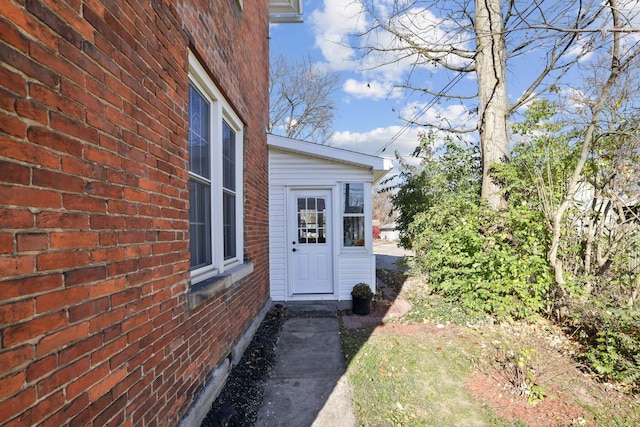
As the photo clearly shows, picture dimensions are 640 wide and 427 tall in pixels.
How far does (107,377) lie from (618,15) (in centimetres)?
663

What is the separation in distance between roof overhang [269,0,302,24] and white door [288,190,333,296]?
4268mm

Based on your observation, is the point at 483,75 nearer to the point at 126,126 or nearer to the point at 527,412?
the point at 527,412

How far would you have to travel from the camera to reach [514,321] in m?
4.79

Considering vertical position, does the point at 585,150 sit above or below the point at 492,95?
below

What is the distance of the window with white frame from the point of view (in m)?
2.71

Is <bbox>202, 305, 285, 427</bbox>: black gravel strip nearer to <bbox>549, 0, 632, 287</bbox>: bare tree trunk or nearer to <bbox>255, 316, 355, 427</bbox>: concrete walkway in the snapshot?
<bbox>255, 316, 355, 427</bbox>: concrete walkway

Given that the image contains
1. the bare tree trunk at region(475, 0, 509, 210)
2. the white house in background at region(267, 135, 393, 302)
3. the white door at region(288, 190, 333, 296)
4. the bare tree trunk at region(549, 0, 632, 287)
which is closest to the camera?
the bare tree trunk at region(549, 0, 632, 287)

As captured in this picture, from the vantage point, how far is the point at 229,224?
380cm

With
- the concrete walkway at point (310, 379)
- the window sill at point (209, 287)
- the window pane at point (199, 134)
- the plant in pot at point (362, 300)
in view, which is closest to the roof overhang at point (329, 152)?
the plant in pot at point (362, 300)

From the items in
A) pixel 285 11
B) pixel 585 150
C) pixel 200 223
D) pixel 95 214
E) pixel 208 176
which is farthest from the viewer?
pixel 285 11

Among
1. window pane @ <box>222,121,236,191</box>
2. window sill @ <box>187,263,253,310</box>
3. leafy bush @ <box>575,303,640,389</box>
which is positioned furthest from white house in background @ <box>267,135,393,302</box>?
leafy bush @ <box>575,303,640,389</box>

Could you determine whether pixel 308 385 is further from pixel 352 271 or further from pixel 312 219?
pixel 312 219

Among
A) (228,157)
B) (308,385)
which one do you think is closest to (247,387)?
(308,385)

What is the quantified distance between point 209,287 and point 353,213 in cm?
384
